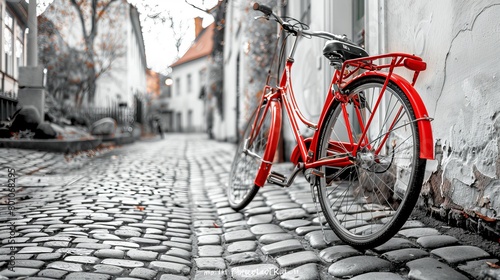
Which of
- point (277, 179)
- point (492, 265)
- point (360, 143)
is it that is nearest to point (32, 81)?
point (277, 179)

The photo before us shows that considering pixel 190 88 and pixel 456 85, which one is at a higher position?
pixel 190 88

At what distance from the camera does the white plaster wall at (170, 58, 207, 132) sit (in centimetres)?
4267

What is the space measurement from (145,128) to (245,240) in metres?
21.0

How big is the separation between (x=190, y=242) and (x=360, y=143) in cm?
120

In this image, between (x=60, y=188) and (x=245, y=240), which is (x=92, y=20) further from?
(x=245, y=240)

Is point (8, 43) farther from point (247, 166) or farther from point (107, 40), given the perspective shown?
point (107, 40)

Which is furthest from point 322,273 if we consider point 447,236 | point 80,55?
point 80,55

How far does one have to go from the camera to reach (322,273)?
214cm

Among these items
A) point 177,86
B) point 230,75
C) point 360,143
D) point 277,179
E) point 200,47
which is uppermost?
point 200,47

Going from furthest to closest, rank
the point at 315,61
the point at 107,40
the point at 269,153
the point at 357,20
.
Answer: the point at 107,40
the point at 315,61
the point at 357,20
the point at 269,153

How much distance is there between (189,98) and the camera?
44719 millimetres

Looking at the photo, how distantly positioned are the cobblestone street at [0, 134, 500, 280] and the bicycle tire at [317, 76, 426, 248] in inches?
5.3

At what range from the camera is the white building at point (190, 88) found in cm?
4172

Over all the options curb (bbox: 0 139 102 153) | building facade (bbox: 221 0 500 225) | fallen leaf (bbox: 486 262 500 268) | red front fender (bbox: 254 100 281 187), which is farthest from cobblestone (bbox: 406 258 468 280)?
curb (bbox: 0 139 102 153)
